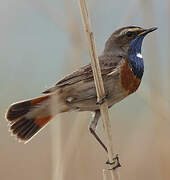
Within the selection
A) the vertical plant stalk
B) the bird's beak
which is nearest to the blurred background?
the bird's beak

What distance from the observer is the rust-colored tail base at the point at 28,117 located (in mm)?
3270

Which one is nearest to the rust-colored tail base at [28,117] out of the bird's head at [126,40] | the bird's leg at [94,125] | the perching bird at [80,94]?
the perching bird at [80,94]

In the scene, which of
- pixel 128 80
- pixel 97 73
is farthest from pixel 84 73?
pixel 97 73

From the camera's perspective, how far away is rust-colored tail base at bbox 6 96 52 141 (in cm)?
327

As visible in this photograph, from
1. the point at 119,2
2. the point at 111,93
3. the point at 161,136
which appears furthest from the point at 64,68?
the point at 119,2

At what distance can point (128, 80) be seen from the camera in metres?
3.33

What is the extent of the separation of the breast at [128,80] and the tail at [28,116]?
42 centimetres

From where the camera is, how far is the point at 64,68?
303cm

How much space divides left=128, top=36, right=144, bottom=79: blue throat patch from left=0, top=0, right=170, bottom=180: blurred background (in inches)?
2.5

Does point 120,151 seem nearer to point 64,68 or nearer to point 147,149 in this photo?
point 147,149

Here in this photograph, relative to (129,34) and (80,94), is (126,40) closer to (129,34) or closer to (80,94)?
(129,34)

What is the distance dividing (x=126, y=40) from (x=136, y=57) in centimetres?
16

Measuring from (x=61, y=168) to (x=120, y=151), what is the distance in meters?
0.81

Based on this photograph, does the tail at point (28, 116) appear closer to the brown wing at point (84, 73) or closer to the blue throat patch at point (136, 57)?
the brown wing at point (84, 73)
